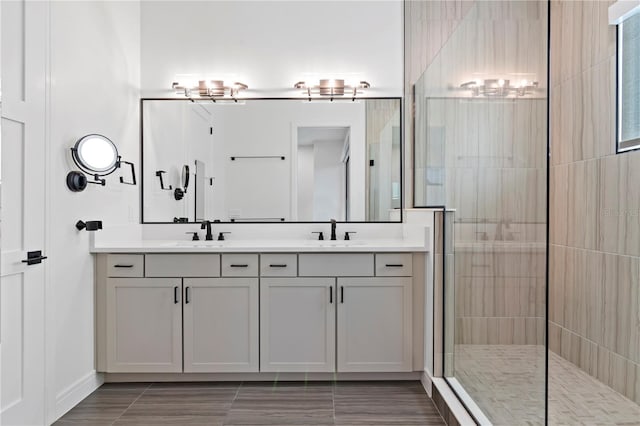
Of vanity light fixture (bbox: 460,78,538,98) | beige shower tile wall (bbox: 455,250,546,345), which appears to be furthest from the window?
beige shower tile wall (bbox: 455,250,546,345)

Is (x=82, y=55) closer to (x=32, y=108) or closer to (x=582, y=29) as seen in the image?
(x=32, y=108)

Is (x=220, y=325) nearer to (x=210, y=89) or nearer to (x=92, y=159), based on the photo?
(x=92, y=159)

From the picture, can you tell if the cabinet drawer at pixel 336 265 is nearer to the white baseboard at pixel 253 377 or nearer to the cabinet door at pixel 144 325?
the white baseboard at pixel 253 377

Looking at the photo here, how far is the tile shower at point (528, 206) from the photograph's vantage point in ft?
4.69

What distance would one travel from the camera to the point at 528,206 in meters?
1.41

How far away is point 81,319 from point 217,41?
84.4 inches

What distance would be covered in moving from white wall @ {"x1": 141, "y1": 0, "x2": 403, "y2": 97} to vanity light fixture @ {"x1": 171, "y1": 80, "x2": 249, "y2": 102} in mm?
83

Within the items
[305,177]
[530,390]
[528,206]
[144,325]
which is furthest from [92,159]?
[530,390]

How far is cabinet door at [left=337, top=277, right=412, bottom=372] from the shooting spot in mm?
2582

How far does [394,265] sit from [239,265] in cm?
95

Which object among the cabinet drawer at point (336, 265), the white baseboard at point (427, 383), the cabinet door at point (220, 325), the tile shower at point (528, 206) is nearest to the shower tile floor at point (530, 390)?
the tile shower at point (528, 206)

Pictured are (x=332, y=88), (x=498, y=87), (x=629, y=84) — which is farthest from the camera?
(x=332, y=88)

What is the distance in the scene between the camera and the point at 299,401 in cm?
238

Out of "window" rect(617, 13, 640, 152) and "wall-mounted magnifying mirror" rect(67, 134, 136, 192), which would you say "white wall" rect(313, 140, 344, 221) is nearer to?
"wall-mounted magnifying mirror" rect(67, 134, 136, 192)
